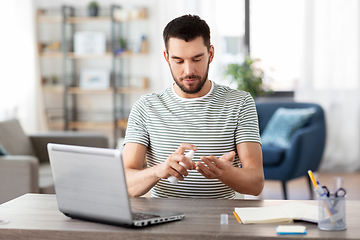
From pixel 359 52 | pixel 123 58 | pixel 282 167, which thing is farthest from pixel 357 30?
pixel 123 58

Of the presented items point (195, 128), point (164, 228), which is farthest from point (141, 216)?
point (195, 128)

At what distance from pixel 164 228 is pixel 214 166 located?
1.10ft

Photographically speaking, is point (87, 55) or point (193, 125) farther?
point (87, 55)

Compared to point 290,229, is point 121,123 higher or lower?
lower

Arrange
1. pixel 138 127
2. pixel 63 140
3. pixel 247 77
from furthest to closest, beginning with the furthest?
pixel 247 77, pixel 63 140, pixel 138 127

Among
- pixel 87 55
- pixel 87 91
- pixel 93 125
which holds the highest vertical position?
pixel 87 55

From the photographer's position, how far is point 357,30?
4902mm

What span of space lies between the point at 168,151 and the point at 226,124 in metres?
0.24

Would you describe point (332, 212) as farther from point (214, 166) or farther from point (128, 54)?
point (128, 54)

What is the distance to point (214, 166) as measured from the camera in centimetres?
143

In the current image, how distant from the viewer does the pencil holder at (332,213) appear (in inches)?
44.2

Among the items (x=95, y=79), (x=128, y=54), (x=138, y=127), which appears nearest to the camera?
(x=138, y=127)

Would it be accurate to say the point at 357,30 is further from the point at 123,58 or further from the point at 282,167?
the point at 123,58

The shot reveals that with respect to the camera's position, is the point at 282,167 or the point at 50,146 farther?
the point at 282,167
